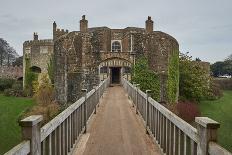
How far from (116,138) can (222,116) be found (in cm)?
3327

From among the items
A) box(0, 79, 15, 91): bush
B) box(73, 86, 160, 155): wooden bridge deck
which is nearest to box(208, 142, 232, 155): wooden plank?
box(73, 86, 160, 155): wooden bridge deck

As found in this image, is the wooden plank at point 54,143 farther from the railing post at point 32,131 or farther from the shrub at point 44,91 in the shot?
the shrub at point 44,91

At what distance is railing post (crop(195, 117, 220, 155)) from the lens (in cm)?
452

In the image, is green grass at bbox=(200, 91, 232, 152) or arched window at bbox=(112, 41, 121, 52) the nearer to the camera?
green grass at bbox=(200, 91, 232, 152)

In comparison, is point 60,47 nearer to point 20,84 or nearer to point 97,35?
point 97,35

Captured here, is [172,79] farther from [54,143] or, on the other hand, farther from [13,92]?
[54,143]

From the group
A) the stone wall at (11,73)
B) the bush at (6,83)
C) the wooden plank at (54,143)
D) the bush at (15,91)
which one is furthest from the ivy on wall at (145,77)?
the stone wall at (11,73)

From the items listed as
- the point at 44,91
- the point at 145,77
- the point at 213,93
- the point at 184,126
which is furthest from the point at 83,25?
the point at 184,126

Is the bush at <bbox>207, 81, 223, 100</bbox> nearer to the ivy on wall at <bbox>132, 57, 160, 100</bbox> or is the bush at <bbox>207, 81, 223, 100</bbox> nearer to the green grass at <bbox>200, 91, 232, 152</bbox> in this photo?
the green grass at <bbox>200, 91, 232, 152</bbox>

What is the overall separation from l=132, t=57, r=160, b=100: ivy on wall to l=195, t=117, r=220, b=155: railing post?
32864 millimetres

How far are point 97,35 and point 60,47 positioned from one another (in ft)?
13.9

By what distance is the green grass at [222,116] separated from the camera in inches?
1082

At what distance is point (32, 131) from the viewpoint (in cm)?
473

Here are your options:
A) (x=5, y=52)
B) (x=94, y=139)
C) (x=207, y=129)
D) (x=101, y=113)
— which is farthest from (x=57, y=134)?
(x=5, y=52)
